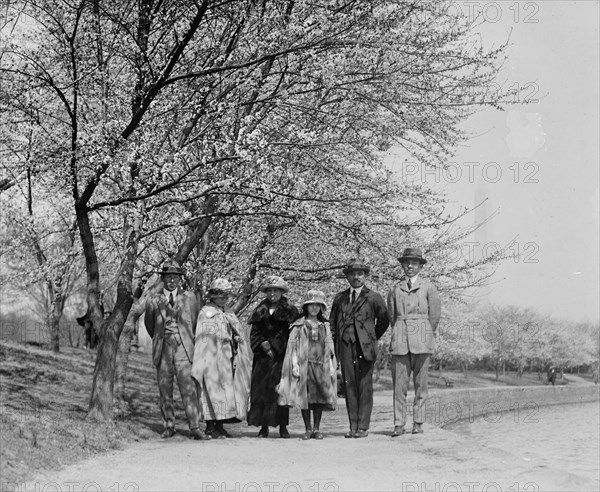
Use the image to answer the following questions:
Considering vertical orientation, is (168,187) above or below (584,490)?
above

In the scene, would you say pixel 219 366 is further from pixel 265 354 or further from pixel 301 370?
pixel 301 370

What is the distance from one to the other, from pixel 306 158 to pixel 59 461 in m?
6.93

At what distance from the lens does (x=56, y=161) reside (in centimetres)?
938

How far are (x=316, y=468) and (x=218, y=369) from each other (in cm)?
260

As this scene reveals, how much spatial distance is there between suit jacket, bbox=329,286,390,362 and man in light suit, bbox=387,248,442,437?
0.65ft

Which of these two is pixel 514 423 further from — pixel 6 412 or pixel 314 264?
pixel 6 412

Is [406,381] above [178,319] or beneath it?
beneath

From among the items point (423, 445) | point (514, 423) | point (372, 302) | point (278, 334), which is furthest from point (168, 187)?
point (514, 423)

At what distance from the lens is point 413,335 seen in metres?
8.84

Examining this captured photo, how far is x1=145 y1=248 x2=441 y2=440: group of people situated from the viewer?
29.3 feet

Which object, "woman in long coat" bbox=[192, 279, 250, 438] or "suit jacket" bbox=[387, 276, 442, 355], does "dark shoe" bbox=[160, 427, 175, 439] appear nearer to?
Answer: "woman in long coat" bbox=[192, 279, 250, 438]

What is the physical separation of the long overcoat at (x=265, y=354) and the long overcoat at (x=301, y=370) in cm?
27

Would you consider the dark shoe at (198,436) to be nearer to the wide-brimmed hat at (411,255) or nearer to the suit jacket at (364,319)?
the suit jacket at (364,319)

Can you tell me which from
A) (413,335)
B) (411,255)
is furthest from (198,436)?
(411,255)
